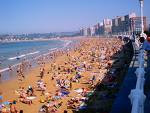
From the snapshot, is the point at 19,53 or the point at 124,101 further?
the point at 19,53

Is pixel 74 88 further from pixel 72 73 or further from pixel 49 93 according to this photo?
pixel 72 73

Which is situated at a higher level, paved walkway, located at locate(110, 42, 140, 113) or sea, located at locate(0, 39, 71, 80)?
paved walkway, located at locate(110, 42, 140, 113)

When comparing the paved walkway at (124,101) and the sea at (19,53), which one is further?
the sea at (19,53)

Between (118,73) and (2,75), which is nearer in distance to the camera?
(118,73)

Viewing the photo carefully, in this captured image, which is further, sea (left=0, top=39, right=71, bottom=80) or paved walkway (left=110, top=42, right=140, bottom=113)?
sea (left=0, top=39, right=71, bottom=80)

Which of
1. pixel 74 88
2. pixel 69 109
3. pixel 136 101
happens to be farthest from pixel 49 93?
pixel 136 101

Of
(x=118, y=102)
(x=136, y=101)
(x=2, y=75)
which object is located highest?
(x=136, y=101)

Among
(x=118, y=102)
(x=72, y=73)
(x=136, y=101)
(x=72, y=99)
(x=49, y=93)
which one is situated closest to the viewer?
(x=136, y=101)

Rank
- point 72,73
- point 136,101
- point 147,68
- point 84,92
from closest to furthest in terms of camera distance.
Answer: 1. point 136,101
2. point 147,68
3. point 84,92
4. point 72,73

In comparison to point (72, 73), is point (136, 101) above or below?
above

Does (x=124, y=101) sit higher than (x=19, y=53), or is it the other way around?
(x=124, y=101)

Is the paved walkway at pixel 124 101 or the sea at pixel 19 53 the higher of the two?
the paved walkway at pixel 124 101
